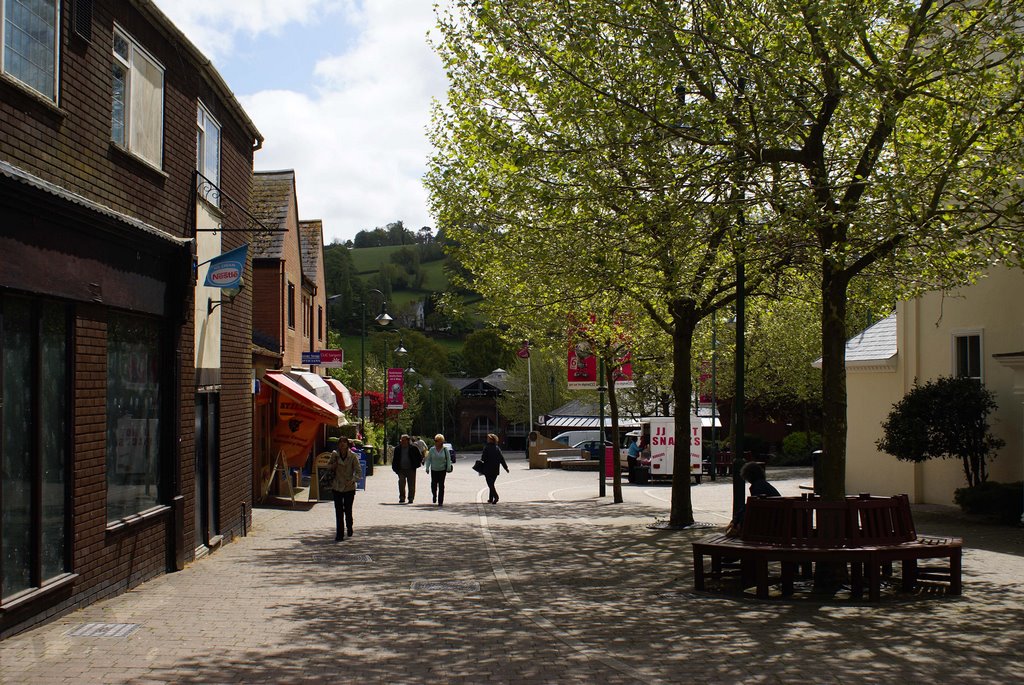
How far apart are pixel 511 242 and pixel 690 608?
10.0m

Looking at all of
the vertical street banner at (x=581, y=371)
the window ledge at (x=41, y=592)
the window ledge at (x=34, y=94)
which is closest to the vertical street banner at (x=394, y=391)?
the vertical street banner at (x=581, y=371)

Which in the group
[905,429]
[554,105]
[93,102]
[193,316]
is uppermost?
[554,105]

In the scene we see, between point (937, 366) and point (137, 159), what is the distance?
18299 millimetres

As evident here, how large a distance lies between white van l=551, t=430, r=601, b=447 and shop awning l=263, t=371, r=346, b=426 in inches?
1267

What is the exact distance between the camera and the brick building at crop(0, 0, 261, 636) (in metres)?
9.01

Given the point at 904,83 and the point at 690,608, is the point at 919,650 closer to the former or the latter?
the point at 690,608

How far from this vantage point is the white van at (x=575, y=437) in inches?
2203

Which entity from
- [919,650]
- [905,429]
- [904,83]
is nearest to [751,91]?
[904,83]

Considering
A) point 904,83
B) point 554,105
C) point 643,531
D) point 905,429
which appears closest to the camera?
point 904,83

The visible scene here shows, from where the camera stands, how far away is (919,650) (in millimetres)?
8531

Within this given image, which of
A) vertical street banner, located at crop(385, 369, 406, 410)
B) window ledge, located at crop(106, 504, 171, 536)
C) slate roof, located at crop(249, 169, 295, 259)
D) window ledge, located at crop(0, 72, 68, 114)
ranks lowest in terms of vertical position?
window ledge, located at crop(106, 504, 171, 536)

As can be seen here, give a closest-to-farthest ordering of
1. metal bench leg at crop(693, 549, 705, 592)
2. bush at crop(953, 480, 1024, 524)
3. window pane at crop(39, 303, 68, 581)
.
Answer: window pane at crop(39, 303, 68, 581) < metal bench leg at crop(693, 549, 705, 592) < bush at crop(953, 480, 1024, 524)

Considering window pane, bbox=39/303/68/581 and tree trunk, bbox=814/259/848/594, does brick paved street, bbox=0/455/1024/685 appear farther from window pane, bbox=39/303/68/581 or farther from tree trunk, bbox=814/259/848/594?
tree trunk, bbox=814/259/848/594

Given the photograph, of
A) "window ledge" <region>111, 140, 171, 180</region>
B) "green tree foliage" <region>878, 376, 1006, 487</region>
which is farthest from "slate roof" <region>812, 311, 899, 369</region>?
"window ledge" <region>111, 140, 171, 180</region>
